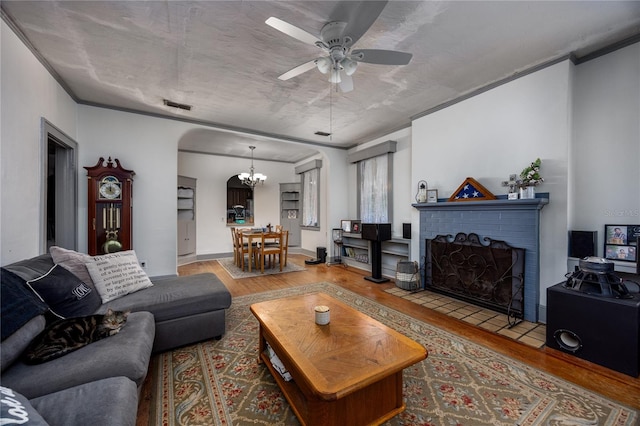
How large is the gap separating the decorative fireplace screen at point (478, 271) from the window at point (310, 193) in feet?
11.4

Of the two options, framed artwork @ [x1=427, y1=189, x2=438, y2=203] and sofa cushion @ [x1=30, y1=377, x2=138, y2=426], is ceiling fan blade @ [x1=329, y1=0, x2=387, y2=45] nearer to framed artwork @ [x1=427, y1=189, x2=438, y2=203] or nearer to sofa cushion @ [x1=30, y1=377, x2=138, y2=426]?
sofa cushion @ [x1=30, y1=377, x2=138, y2=426]

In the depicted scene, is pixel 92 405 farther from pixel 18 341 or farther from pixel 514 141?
pixel 514 141

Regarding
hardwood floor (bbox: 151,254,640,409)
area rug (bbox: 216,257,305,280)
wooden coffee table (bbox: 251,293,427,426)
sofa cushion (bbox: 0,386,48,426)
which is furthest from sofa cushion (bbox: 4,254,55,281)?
area rug (bbox: 216,257,305,280)

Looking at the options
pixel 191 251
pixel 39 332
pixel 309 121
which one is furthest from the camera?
pixel 191 251

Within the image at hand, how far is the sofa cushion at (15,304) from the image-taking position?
1250 mm

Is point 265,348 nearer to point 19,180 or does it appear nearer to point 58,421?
point 58,421

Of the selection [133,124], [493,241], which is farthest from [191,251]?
[493,241]

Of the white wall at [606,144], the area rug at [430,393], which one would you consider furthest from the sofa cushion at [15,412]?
the white wall at [606,144]

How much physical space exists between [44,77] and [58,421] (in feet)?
11.2

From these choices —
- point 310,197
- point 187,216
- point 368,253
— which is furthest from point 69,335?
point 310,197

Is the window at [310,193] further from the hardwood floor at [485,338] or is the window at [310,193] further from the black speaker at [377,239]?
the black speaker at [377,239]

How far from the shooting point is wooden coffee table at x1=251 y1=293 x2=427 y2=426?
125 centimetres

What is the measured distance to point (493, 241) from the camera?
3115mm

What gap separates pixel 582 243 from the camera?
2.53m
